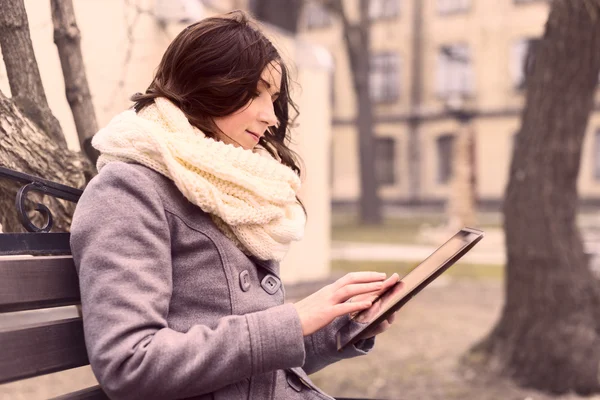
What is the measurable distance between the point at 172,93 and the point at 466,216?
1306cm

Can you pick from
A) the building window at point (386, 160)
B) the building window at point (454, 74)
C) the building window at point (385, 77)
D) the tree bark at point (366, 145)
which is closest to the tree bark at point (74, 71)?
the tree bark at point (366, 145)

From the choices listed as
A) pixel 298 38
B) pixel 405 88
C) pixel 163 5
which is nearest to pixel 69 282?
pixel 163 5

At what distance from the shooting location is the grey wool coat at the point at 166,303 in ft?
4.05

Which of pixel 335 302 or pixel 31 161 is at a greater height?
pixel 31 161

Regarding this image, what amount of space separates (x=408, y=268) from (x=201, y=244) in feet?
28.7

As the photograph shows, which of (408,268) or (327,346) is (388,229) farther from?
(327,346)

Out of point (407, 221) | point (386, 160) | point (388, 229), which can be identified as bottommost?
point (407, 221)

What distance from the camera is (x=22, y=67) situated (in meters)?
1.81

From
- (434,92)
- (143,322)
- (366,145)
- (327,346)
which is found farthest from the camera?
(434,92)

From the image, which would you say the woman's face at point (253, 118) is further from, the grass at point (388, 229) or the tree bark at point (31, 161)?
the grass at point (388, 229)

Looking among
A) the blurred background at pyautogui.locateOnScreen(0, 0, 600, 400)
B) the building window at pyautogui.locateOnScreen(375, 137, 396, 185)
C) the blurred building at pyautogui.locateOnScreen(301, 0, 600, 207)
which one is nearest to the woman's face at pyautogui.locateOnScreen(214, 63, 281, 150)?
the blurred background at pyautogui.locateOnScreen(0, 0, 600, 400)

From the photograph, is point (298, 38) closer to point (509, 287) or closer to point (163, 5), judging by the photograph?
point (509, 287)

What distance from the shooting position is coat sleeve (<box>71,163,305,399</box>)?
4.03 feet

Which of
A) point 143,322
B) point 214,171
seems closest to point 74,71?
point 214,171
